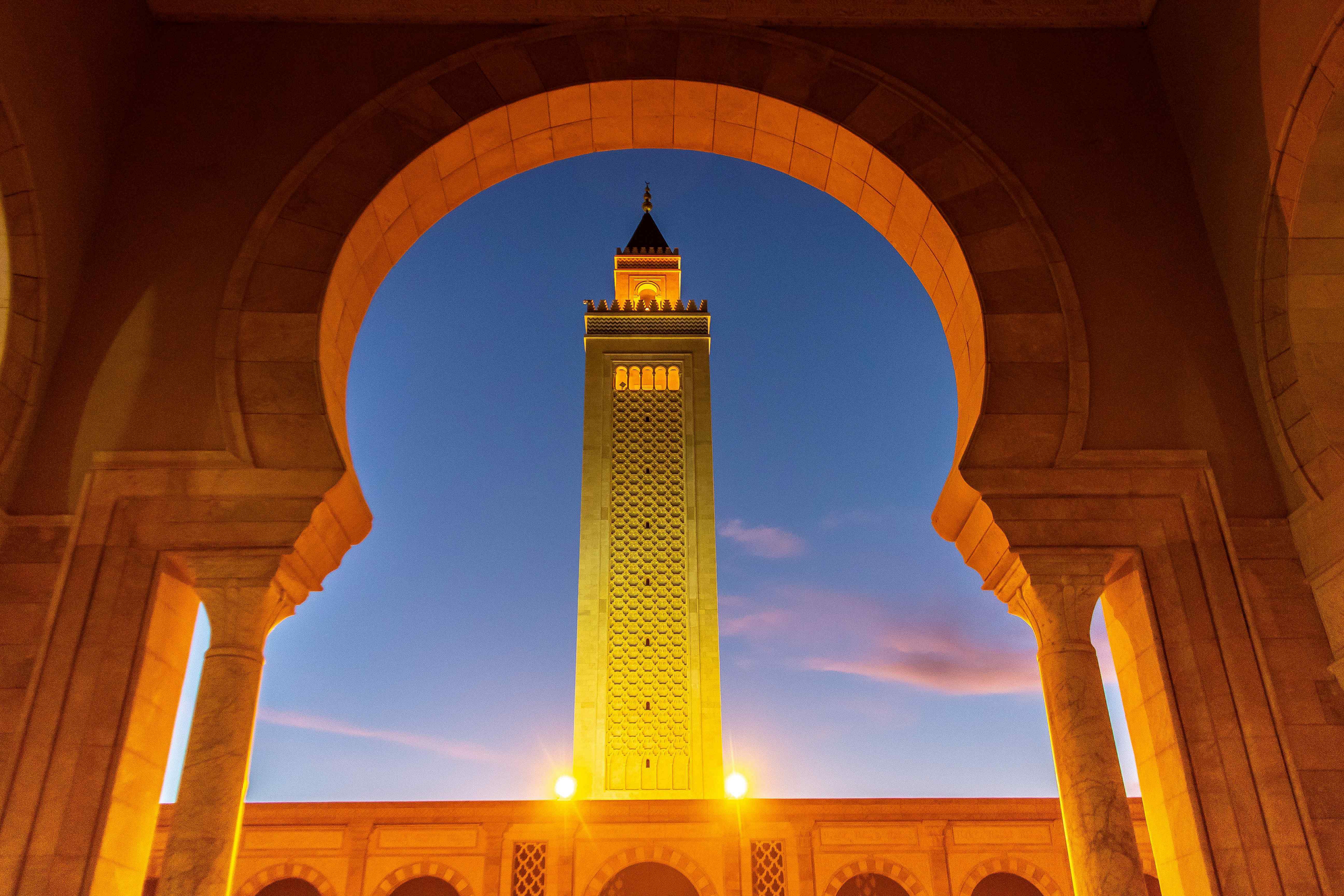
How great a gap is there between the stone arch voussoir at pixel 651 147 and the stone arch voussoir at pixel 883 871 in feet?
24.0

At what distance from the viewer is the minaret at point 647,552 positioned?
2055 centimetres

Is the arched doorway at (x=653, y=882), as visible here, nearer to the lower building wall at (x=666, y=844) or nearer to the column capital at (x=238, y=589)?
the lower building wall at (x=666, y=844)

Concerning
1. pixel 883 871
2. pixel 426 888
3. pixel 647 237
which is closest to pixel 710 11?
pixel 883 871

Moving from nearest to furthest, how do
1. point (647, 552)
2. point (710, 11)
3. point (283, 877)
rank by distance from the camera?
point (710, 11), point (283, 877), point (647, 552)

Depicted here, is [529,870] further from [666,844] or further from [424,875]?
[666,844]

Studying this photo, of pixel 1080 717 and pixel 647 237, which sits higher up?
pixel 647 237

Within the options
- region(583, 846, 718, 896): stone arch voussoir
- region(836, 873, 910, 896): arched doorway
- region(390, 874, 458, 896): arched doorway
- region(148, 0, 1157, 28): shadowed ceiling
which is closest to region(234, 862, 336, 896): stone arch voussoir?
region(390, 874, 458, 896): arched doorway

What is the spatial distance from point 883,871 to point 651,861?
2.57 meters

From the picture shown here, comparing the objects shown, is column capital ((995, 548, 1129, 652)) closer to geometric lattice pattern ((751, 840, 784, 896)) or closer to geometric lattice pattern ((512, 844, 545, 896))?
geometric lattice pattern ((751, 840, 784, 896))

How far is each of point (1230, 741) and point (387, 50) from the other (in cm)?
540

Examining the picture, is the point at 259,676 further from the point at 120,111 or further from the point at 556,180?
the point at 556,180

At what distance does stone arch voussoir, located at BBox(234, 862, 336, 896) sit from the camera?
10.8 metres

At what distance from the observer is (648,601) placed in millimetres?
22250

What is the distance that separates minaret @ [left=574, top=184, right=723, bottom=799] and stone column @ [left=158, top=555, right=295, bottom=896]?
51.4 feet
